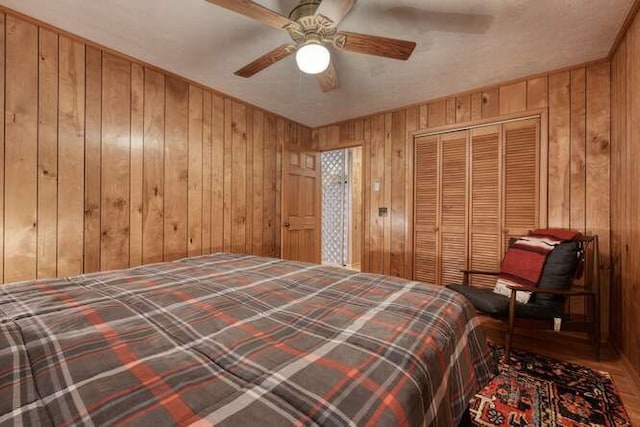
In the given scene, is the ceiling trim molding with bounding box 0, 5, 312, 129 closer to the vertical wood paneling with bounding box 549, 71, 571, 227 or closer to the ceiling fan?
the ceiling fan

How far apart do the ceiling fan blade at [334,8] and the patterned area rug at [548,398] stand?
2261mm

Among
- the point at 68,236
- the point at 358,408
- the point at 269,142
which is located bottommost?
the point at 358,408

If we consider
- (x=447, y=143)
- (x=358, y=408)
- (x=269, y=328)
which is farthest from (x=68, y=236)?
Result: (x=447, y=143)

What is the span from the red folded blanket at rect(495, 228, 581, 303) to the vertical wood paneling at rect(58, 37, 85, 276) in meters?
3.41

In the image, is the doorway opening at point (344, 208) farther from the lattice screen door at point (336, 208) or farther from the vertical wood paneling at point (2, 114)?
the vertical wood paneling at point (2, 114)

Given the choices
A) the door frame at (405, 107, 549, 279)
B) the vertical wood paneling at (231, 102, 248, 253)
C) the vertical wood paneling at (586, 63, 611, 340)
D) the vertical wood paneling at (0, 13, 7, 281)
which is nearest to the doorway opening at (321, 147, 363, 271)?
the door frame at (405, 107, 549, 279)

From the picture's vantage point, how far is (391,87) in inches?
118

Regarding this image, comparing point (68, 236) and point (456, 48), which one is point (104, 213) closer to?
point (68, 236)

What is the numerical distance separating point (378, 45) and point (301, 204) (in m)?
2.47

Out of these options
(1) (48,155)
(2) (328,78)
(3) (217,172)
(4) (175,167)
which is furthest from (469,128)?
(1) (48,155)

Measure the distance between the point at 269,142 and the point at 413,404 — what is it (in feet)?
11.6

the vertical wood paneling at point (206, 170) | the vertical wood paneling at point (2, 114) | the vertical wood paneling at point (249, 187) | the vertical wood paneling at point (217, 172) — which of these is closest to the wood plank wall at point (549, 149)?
the vertical wood paneling at point (249, 187)

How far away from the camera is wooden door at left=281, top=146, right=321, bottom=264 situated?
369 centimetres

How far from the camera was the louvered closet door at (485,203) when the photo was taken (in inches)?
117
